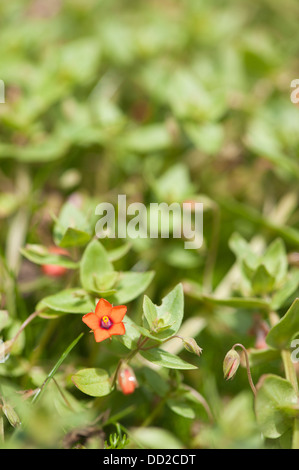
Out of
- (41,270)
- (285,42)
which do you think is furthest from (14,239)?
(285,42)

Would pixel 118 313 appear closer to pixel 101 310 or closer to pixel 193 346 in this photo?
pixel 101 310

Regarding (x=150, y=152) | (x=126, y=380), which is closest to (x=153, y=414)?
(x=126, y=380)

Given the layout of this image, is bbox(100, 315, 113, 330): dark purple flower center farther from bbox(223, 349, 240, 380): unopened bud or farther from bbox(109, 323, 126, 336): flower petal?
bbox(223, 349, 240, 380): unopened bud

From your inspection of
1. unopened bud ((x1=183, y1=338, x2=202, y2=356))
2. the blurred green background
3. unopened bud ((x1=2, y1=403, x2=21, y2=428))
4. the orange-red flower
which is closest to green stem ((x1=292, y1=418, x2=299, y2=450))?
the blurred green background

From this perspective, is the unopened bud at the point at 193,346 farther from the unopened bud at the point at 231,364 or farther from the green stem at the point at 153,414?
the green stem at the point at 153,414

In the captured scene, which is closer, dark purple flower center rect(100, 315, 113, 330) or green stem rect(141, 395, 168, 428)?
dark purple flower center rect(100, 315, 113, 330)
